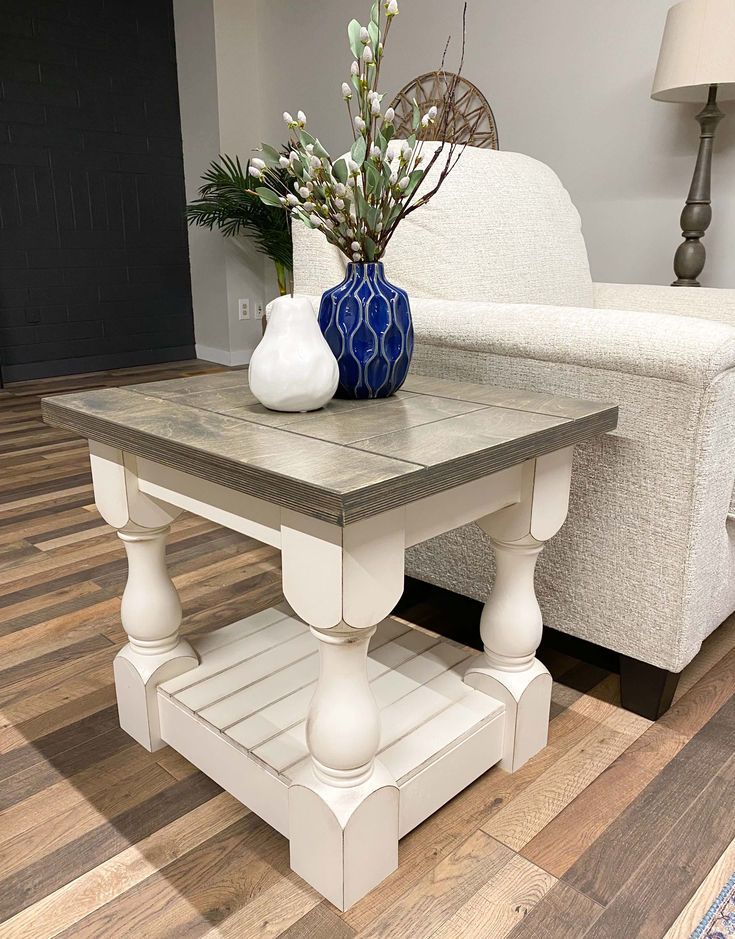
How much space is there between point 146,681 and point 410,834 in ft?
1.42

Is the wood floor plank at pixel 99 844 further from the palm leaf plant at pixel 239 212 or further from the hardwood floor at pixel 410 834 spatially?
the palm leaf plant at pixel 239 212

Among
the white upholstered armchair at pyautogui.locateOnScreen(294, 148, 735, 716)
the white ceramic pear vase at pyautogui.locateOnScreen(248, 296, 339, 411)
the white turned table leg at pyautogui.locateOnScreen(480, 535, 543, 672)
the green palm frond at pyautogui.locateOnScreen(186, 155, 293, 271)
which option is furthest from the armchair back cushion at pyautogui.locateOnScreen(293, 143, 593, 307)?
the green palm frond at pyautogui.locateOnScreen(186, 155, 293, 271)

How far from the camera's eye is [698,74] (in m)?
2.04

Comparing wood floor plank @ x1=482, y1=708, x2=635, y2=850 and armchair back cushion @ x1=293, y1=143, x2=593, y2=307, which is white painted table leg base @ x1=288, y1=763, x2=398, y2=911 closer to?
wood floor plank @ x1=482, y1=708, x2=635, y2=850

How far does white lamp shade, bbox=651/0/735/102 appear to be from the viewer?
198cm

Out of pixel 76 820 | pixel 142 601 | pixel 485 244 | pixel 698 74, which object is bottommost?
pixel 76 820

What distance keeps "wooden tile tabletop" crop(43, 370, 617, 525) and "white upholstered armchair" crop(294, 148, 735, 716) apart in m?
0.10

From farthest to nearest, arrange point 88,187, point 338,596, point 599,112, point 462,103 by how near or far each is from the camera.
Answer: point 88,187 → point 462,103 → point 599,112 → point 338,596

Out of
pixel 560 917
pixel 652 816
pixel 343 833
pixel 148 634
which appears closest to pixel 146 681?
pixel 148 634

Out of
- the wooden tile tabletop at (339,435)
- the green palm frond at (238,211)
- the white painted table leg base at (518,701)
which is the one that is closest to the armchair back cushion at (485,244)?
the wooden tile tabletop at (339,435)

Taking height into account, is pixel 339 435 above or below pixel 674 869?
above

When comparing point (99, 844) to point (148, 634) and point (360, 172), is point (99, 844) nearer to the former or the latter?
point (148, 634)

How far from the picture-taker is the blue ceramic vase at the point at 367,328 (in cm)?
101

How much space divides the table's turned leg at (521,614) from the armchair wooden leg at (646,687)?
0.19 meters
